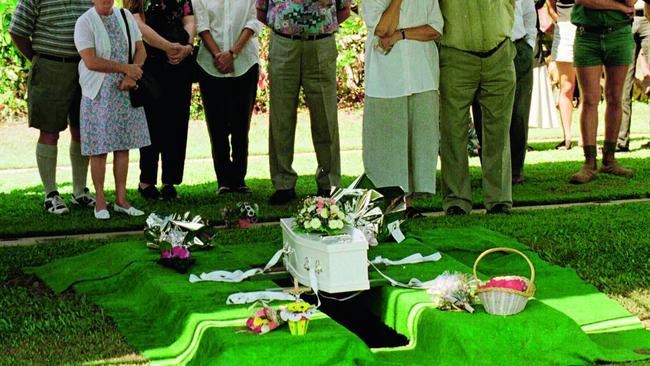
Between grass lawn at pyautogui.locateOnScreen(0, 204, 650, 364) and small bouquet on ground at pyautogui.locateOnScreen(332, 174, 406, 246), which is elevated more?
small bouquet on ground at pyautogui.locateOnScreen(332, 174, 406, 246)

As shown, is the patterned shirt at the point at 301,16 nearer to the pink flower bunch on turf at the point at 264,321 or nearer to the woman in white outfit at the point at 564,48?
the woman in white outfit at the point at 564,48

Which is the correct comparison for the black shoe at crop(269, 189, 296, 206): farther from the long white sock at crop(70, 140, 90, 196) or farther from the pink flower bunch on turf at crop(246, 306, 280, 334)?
the pink flower bunch on turf at crop(246, 306, 280, 334)

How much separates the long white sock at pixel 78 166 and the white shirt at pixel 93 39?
2.35 ft

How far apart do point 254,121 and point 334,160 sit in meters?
5.42

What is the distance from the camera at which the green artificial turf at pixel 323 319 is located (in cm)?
503

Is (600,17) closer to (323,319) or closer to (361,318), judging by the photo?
(361,318)

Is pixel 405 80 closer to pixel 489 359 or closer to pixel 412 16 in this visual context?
A: pixel 412 16

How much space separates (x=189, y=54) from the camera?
31.8 feet

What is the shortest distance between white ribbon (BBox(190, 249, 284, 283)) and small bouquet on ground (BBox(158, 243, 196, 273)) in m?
0.18

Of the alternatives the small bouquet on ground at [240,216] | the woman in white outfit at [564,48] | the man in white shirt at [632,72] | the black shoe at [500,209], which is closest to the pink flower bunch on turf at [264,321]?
the small bouquet on ground at [240,216]

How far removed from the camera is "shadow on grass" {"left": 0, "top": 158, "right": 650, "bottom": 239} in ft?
28.1

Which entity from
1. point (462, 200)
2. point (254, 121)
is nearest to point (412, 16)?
point (462, 200)

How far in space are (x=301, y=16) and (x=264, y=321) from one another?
432cm

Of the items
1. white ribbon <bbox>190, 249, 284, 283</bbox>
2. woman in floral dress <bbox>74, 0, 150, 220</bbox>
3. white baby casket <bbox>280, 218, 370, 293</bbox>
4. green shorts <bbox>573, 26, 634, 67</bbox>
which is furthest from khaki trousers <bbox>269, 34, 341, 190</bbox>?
white baby casket <bbox>280, 218, 370, 293</bbox>
